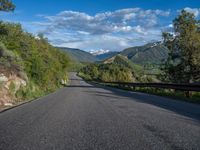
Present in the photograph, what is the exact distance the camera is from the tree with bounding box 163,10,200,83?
31.1 m

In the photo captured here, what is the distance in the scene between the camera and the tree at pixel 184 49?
3109cm

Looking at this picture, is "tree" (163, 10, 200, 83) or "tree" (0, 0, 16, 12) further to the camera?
"tree" (163, 10, 200, 83)

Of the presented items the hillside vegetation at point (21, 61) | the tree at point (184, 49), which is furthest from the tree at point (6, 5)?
the tree at point (184, 49)

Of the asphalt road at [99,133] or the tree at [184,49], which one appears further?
the tree at [184,49]

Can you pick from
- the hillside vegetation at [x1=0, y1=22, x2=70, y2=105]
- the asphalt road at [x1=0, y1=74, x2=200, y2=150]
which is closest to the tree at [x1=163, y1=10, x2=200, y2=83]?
the hillside vegetation at [x1=0, y1=22, x2=70, y2=105]

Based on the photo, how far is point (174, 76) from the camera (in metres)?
33.8

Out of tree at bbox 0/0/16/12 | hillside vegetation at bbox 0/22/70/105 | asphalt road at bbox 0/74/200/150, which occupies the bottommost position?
asphalt road at bbox 0/74/200/150

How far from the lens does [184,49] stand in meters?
31.9

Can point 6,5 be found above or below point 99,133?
above

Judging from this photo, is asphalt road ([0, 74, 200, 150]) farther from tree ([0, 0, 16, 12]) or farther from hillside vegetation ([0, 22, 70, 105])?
tree ([0, 0, 16, 12])

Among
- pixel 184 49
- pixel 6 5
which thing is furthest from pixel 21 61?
pixel 184 49

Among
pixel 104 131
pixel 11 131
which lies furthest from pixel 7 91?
pixel 104 131

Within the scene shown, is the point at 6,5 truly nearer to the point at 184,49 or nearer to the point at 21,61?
the point at 21,61

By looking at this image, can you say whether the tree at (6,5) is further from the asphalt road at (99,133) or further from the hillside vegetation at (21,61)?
the asphalt road at (99,133)
